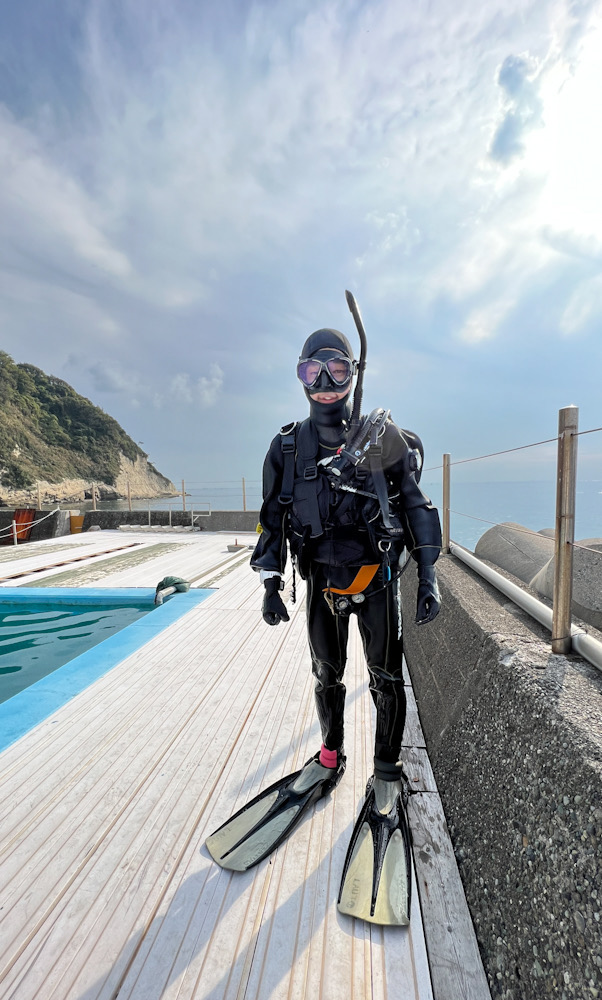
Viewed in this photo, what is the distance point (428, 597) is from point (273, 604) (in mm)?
772

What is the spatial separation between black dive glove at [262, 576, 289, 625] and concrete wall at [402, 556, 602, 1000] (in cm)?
101

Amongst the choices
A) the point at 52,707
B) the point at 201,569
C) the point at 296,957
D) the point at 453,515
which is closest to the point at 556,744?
the point at 296,957

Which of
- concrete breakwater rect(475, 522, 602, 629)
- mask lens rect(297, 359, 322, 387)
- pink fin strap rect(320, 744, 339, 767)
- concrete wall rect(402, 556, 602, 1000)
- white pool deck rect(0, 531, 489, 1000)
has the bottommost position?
white pool deck rect(0, 531, 489, 1000)

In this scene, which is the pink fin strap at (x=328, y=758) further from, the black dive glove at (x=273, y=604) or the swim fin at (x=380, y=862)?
the black dive glove at (x=273, y=604)

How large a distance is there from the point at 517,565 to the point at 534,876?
15.8ft

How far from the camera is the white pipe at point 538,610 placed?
181 cm

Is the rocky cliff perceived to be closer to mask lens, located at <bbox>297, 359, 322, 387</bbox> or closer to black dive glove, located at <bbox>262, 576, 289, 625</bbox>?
black dive glove, located at <bbox>262, 576, 289, 625</bbox>

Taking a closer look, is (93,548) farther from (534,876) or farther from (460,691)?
(534,876)

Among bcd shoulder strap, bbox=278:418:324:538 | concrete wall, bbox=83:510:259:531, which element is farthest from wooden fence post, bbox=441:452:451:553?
concrete wall, bbox=83:510:259:531

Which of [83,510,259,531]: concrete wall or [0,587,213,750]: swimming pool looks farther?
[83,510,259,531]: concrete wall

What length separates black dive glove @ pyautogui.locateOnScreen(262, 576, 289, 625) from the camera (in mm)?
2178

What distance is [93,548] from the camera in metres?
11.2

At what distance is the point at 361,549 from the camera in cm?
196

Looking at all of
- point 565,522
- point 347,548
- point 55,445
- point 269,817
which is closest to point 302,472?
point 347,548
